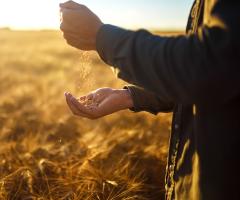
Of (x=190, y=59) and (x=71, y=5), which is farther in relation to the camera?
(x=71, y=5)

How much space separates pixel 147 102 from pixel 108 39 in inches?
19.9

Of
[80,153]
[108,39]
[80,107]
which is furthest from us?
[80,153]

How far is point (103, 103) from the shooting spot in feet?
5.95

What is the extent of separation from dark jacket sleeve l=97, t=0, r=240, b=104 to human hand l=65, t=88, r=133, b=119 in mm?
471

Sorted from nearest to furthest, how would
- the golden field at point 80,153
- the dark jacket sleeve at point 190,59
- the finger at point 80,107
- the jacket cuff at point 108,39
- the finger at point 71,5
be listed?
1. the dark jacket sleeve at point 190,59
2. the jacket cuff at point 108,39
3. the finger at point 71,5
4. the finger at point 80,107
5. the golden field at point 80,153

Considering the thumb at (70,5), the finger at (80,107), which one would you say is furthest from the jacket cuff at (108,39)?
the finger at (80,107)

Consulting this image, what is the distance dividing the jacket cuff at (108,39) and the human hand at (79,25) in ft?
0.11

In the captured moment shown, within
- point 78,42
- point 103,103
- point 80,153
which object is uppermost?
point 78,42

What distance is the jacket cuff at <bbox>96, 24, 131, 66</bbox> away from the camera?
4.31 feet

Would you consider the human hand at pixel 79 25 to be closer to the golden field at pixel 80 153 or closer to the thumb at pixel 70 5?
the thumb at pixel 70 5

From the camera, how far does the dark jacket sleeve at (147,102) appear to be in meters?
1.77

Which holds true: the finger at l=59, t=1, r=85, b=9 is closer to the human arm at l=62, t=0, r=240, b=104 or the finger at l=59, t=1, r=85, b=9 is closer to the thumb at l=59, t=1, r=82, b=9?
the thumb at l=59, t=1, r=82, b=9

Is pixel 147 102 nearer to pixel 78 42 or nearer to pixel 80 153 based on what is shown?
pixel 78 42

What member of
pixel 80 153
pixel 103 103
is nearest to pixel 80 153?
pixel 80 153
